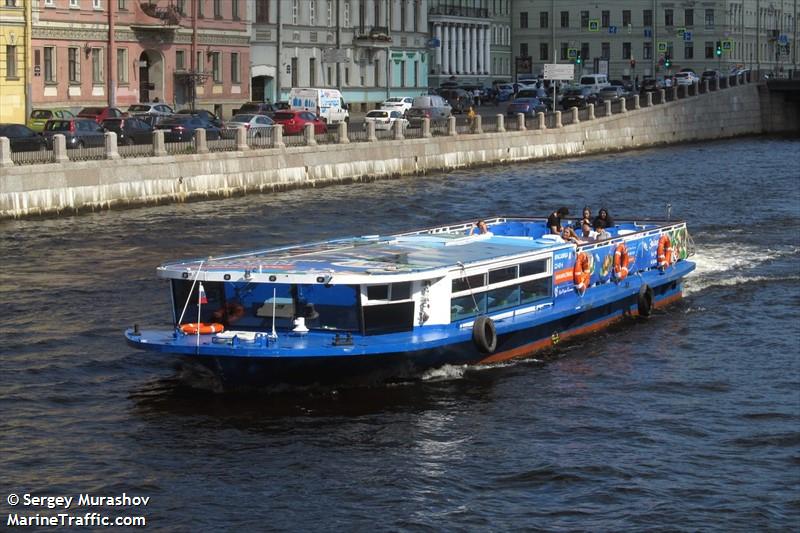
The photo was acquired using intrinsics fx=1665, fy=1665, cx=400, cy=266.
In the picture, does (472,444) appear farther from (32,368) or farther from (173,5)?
→ (173,5)

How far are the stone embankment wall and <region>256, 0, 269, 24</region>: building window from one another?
1855cm

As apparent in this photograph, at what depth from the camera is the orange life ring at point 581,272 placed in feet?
95.3

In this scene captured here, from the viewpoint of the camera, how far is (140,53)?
74375 millimetres

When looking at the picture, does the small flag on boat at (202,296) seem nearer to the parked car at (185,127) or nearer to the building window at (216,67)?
the parked car at (185,127)

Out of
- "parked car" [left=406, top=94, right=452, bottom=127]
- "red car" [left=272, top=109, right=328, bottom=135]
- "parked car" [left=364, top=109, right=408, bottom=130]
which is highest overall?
"parked car" [left=406, top=94, right=452, bottom=127]

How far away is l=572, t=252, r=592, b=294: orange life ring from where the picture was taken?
29.0 metres

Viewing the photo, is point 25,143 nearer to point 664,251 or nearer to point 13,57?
point 664,251

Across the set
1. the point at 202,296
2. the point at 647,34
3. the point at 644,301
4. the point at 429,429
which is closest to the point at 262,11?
the point at 644,301

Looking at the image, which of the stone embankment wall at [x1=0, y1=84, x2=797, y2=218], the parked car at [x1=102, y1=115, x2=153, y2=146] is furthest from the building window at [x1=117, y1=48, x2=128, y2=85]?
the parked car at [x1=102, y1=115, x2=153, y2=146]

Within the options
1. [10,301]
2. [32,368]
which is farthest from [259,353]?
[10,301]

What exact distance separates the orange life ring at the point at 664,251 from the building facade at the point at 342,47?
53411 millimetres

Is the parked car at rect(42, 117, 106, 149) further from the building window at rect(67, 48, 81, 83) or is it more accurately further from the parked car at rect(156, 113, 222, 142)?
the building window at rect(67, 48, 81, 83)

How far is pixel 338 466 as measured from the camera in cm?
2114

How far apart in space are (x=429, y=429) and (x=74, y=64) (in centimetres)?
4964
